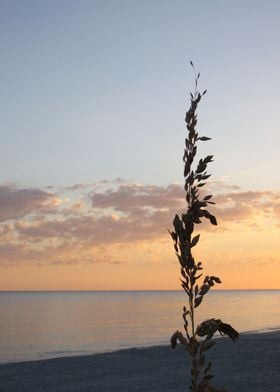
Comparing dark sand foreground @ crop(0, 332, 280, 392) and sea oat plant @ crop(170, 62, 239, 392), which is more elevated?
sea oat plant @ crop(170, 62, 239, 392)

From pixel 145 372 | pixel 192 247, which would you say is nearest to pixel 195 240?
pixel 192 247

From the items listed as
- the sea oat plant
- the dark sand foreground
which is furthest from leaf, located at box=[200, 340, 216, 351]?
the dark sand foreground

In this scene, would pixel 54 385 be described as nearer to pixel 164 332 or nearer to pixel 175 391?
pixel 175 391

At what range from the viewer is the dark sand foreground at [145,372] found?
22.5 meters

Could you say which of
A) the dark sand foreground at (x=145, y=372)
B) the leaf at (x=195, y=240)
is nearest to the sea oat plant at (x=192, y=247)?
the leaf at (x=195, y=240)

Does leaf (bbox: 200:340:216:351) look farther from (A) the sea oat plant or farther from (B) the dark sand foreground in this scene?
(B) the dark sand foreground

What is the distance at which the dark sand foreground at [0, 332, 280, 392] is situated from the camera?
22.5 meters

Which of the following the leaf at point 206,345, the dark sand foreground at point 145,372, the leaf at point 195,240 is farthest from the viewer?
the dark sand foreground at point 145,372

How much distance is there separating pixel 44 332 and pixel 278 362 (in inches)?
1938

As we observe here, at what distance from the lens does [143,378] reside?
25672mm

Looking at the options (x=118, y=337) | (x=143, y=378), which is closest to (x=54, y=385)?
(x=143, y=378)

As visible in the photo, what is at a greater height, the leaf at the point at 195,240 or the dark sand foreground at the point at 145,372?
the leaf at the point at 195,240

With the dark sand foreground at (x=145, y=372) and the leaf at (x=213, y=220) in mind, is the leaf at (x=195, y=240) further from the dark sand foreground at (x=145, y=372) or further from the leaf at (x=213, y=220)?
the dark sand foreground at (x=145, y=372)

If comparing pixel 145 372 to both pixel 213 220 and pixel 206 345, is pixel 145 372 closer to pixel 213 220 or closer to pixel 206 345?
pixel 206 345
